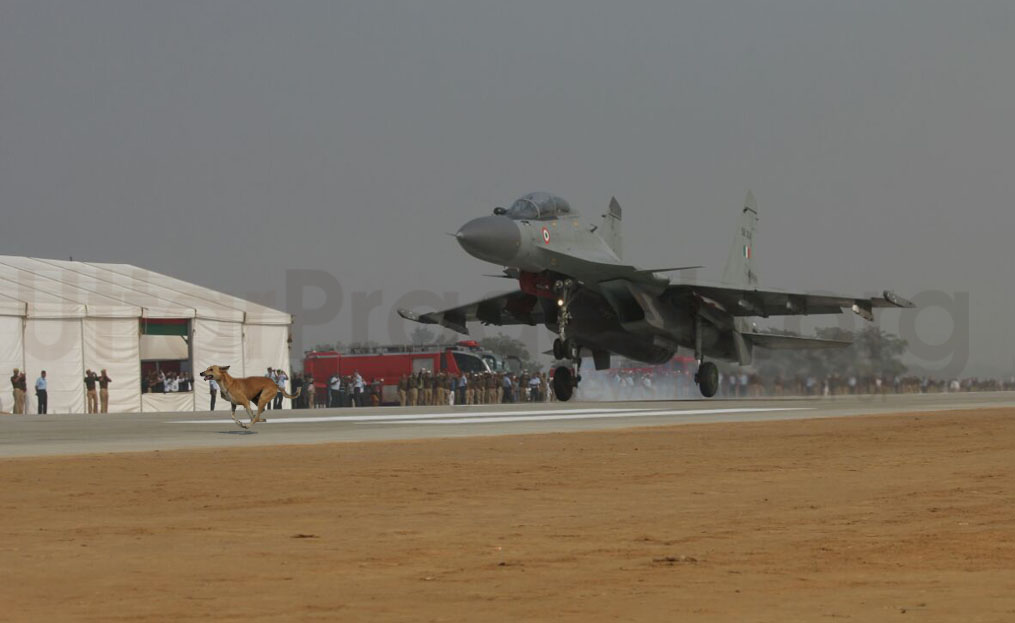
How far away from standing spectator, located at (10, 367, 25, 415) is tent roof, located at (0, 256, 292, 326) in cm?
176

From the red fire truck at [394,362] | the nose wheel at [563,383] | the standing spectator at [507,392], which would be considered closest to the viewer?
the nose wheel at [563,383]

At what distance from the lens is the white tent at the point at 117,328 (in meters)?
33.2

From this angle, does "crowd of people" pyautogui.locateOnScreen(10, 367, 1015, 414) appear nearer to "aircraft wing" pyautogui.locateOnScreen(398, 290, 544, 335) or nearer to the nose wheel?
"aircraft wing" pyautogui.locateOnScreen(398, 290, 544, 335)

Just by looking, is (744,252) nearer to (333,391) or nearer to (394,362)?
(333,391)

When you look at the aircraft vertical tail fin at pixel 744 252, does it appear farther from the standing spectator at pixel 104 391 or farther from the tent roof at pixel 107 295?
the standing spectator at pixel 104 391

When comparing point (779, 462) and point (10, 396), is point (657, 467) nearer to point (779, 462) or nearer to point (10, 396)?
point (779, 462)

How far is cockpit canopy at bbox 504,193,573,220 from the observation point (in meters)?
27.3

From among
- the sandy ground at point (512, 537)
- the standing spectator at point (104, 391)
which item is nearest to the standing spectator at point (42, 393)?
the standing spectator at point (104, 391)

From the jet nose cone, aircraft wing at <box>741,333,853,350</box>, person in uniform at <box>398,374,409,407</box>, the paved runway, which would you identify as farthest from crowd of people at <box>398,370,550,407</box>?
the paved runway

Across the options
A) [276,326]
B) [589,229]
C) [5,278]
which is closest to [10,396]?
[5,278]

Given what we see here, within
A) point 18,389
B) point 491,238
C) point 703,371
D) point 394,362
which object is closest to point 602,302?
point 703,371

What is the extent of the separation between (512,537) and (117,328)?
30386 millimetres

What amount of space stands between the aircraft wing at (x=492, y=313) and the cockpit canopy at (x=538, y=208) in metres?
3.32

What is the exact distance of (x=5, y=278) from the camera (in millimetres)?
35812
